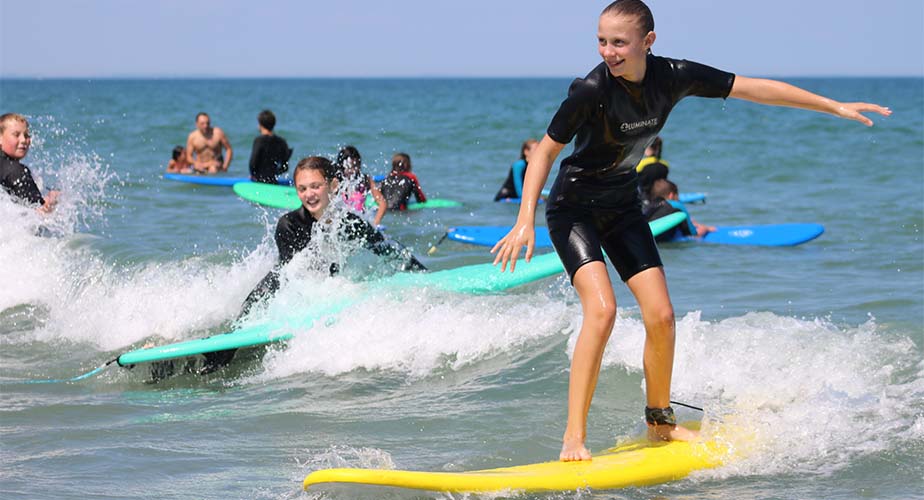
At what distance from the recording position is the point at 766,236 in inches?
464

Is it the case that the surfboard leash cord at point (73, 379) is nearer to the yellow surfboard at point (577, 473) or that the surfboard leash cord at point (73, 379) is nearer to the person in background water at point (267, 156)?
the yellow surfboard at point (577, 473)

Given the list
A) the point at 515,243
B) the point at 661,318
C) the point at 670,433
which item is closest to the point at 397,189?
the point at 670,433

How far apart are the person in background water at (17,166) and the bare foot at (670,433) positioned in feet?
19.3

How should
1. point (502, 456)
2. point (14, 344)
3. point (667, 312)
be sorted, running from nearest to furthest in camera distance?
1. point (667, 312)
2. point (502, 456)
3. point (14, 344)

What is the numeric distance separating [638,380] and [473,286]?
1.87 metres

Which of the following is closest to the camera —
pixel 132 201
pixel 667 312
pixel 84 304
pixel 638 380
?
pixel 667 312

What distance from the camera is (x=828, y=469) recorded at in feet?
14.8

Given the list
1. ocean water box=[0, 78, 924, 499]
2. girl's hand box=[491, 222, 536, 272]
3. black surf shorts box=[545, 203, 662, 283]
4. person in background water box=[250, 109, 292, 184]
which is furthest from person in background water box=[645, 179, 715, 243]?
girl's hand box=[491, 222, 536, 272]

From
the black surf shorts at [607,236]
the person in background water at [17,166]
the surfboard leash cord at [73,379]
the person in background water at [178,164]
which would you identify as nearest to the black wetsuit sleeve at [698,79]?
the black surf shorts at [607,236]

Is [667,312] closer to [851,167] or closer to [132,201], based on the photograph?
[132,201]

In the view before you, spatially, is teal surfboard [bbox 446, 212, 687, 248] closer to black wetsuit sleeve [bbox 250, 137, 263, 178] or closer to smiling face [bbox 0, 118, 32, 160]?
smiling face [bbox 0, 118, 32, 160]

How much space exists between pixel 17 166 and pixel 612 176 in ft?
19.6

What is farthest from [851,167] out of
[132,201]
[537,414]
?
[537,414]

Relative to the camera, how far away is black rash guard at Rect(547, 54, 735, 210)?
411 cm
